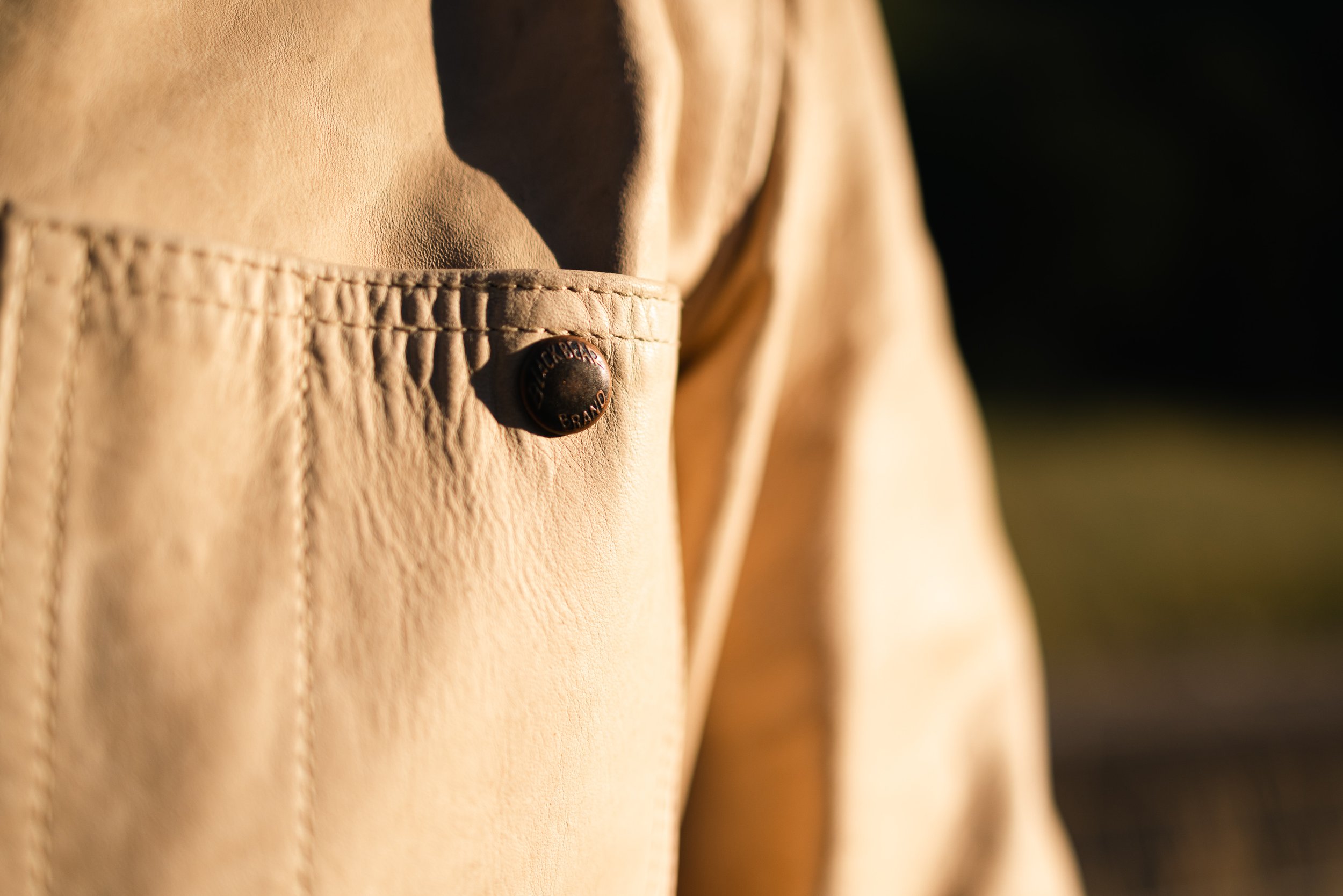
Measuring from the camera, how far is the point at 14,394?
0.34 meters

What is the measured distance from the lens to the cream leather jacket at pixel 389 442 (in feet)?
1.16

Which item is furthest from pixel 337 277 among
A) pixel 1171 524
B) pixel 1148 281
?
pixel 1148 281

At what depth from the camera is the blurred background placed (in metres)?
3.45

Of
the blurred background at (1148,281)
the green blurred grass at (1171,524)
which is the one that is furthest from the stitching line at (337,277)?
the blurred background at (1148,281)

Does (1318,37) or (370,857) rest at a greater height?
(1318,37)

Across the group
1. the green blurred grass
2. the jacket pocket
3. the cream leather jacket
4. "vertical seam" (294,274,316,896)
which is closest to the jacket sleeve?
the cream leather jacket

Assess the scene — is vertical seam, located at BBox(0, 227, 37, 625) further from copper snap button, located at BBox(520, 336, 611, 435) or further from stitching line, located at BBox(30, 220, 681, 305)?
copper snap button, located at BBox(520, 336, 611, 435)

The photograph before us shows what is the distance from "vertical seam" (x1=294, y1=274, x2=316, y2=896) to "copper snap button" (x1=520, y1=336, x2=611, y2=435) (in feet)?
0.30

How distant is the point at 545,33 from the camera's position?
49cm

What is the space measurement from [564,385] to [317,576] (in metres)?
0.13

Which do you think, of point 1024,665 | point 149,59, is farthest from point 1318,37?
point 149,59

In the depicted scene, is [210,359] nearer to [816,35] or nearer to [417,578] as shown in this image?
[417,578]

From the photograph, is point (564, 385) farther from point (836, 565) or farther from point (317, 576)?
point (836, 565)

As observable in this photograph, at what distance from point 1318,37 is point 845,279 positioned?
18.9 feet
